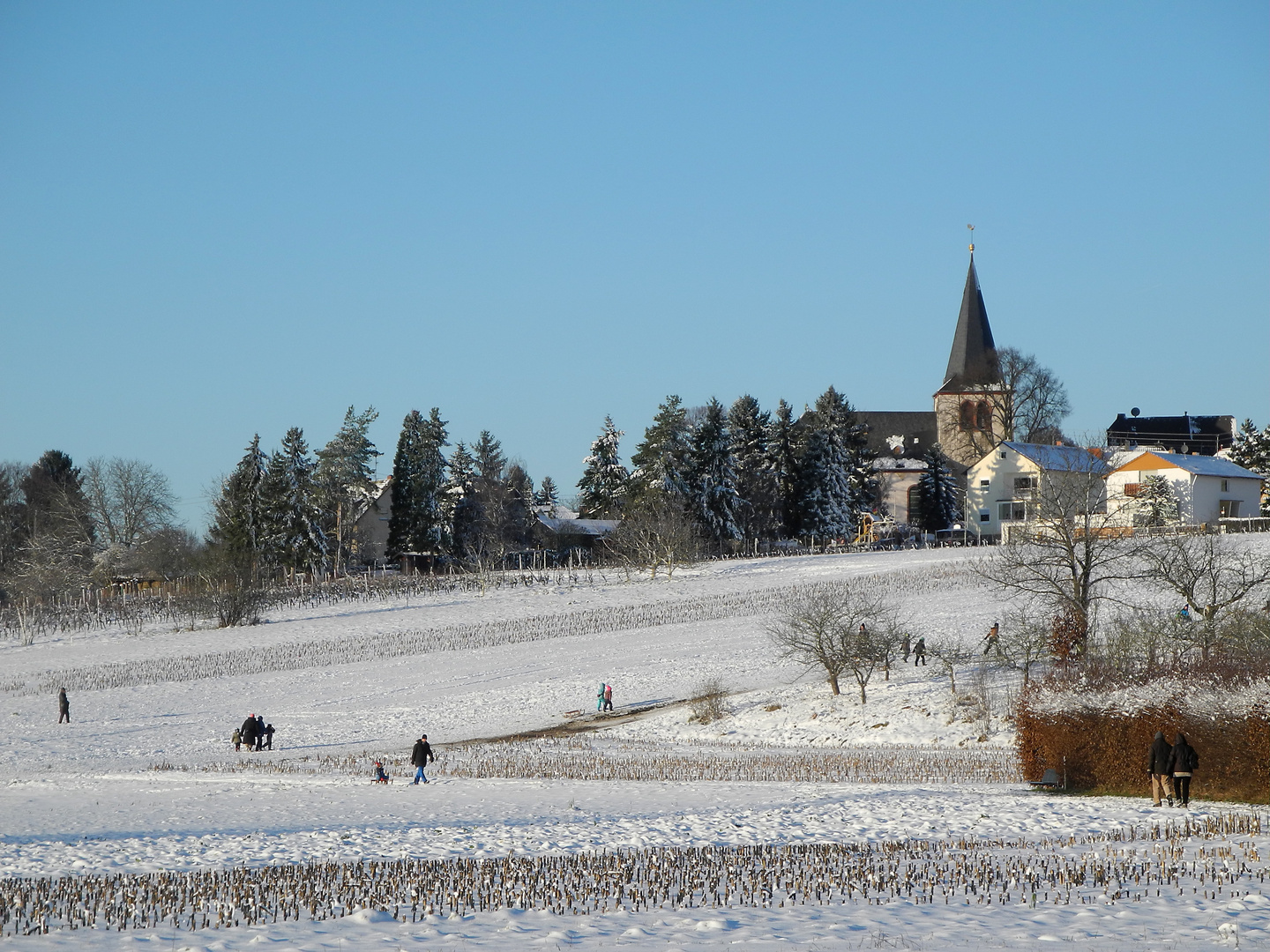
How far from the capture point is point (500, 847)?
14.8 m

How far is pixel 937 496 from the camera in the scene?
90312 millimetres

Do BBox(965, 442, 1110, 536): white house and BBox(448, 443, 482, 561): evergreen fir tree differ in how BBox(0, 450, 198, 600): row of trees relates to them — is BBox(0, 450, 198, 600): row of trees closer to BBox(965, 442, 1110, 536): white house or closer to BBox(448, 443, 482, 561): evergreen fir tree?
BBox(448, 443, 482, 561): evergreen fir tree

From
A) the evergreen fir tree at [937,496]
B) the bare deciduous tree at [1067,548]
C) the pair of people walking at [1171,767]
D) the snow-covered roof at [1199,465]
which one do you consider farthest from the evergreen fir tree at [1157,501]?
the pair of people walking at [1171,767]

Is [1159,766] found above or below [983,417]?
below

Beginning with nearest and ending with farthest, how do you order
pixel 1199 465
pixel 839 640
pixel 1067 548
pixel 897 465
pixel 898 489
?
pixel 1067 548 → pixel 839 640 → pixel 1199 465 → pixel 897 465 → pixel 898 489

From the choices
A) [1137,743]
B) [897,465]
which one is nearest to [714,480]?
[897,465]

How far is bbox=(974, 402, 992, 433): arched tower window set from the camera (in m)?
95.6

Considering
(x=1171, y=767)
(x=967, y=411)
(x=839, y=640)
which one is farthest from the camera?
(x=967, y=411)

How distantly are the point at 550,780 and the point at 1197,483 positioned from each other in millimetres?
61362

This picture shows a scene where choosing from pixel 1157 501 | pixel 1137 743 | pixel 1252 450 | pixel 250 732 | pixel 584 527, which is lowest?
pixel 250 732

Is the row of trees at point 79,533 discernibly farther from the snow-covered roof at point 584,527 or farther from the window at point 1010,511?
the window at point 1010,511

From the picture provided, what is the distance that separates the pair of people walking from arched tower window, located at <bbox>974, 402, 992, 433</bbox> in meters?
78.8

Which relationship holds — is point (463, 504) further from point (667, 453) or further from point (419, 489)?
point (667, 453)

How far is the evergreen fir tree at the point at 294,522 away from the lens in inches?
3108
